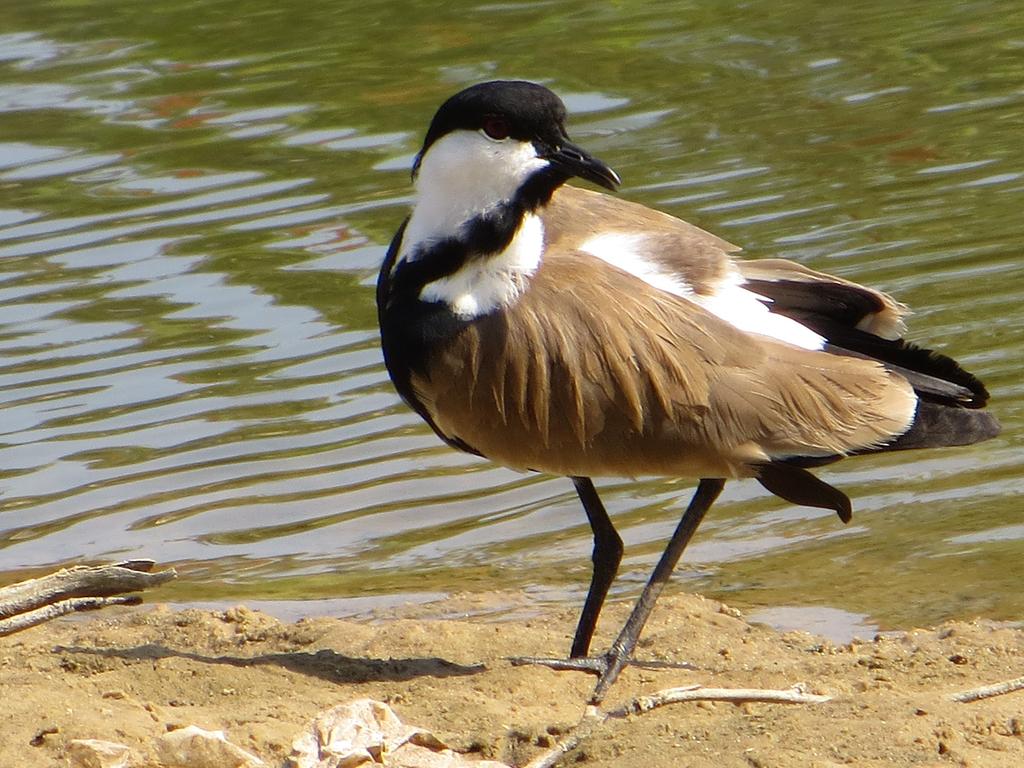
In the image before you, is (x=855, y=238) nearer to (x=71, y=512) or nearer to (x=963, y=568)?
(x=963, y=568)

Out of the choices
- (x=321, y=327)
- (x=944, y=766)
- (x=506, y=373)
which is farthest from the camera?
(x=321, y=327)

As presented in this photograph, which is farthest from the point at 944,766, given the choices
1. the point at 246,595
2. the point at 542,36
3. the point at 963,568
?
the point at 542,36

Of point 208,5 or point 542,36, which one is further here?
point 208,5

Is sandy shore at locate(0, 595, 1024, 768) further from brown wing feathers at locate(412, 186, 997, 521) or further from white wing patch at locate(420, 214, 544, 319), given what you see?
white wing patch at locate(420, 214, 544, 319)

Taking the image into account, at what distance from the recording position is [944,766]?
3955 mm

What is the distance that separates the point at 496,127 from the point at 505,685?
5.36 ft

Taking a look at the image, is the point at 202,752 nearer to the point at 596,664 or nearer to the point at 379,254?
the point at 596,664

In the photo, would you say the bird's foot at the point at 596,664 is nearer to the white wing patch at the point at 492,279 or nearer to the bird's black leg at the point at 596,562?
the bird's black leg at the point at 596,562

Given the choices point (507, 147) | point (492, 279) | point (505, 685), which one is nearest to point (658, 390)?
point (492, 279)

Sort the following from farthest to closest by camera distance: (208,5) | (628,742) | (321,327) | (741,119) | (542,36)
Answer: (208,5) → (542,36) → (741,119) → (321,327) → (628,742)

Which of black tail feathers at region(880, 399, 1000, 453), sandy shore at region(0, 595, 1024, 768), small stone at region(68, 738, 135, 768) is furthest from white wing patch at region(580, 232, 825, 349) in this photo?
small stone at region(68, 738, 135, 768)

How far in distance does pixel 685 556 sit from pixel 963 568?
3.51 feet

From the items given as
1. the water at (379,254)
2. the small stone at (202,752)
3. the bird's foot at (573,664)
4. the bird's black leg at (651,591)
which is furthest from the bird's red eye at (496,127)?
the water at (379,254)

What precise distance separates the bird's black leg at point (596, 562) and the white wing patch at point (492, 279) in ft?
2.35
